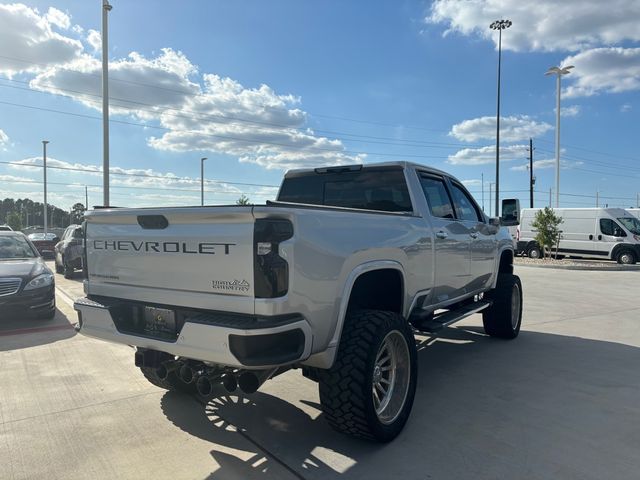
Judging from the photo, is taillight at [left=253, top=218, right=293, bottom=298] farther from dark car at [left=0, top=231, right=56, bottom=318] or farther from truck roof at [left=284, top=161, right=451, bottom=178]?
dark car at [left=0, top=231, right=56, bottom=318]

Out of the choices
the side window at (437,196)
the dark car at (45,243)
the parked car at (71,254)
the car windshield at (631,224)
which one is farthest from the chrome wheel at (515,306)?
the dark car at (45,243)

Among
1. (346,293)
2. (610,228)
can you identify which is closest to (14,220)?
(610,228)

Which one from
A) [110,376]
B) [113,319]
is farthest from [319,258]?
[110,376]

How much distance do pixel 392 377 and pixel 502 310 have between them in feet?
11.1

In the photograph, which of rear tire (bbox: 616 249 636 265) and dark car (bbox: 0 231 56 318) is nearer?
dark car (bbox: 0 231 56 318)

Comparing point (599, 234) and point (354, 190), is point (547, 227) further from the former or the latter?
point (354, 190)

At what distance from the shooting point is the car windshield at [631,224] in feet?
66.7

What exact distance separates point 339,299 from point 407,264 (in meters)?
1.03

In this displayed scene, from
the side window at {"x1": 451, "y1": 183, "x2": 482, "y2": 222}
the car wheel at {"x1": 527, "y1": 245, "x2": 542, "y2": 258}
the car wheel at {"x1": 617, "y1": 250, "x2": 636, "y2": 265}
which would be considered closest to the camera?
the side window at {"x1": 451, "y1": 183, "x2": 482, "y2": 222}

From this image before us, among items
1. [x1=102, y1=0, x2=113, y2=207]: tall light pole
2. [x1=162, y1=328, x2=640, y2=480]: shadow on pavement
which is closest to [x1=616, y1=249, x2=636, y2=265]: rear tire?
[x1=162, y1=328, x2=640, y2=480]: shadow on pavement

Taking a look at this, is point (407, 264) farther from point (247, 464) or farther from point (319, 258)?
point (247, 464)

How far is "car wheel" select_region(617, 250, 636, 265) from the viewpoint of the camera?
19953mm

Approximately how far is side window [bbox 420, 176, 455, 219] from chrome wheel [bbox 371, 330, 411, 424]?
5.16ft

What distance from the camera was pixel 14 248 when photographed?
8578mm
